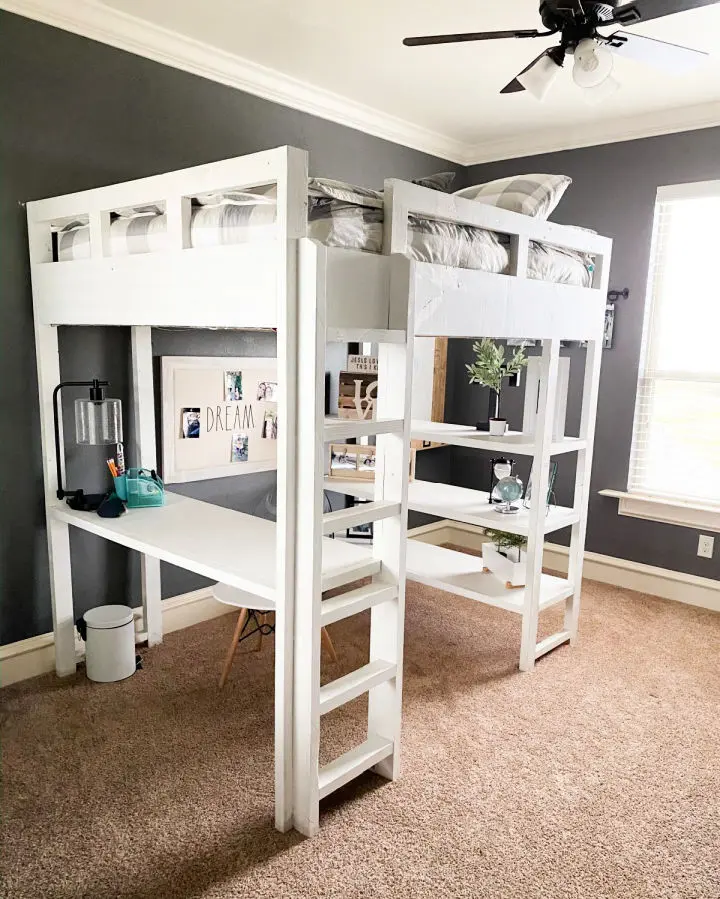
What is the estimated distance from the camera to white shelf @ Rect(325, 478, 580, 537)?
2.92 m

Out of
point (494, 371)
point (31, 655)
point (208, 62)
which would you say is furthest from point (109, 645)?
point (208, 62)

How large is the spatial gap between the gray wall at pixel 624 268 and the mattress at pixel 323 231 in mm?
1278

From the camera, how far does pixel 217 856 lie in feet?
5.86

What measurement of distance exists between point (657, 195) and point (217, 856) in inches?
139

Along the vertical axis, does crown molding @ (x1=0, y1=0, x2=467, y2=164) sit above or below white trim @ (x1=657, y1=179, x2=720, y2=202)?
above

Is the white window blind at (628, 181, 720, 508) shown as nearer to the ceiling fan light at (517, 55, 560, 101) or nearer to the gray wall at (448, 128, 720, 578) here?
the gray wall at (448, 128, 720, 578)

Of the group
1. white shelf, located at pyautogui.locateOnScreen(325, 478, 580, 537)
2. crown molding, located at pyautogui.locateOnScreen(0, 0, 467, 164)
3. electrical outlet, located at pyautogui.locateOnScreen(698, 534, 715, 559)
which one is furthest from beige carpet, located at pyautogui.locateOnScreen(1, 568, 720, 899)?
crown molding, located at pyautogui.locateOnScreen(0, 0, 467, 164)

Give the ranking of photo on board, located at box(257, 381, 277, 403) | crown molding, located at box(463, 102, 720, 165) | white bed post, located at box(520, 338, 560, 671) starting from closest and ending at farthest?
1. white bed post, located at box(520, 338, 560, 671)
2. photo on board, located at box(257, 381, 277, 403)
3. crown molding, located at box(463, 102, 720, 165)

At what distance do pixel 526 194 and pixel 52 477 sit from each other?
2.01 m

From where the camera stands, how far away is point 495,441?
2.97 meters

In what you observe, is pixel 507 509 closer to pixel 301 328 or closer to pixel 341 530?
pixel 341 530

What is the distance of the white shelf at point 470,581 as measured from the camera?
9.62 feet

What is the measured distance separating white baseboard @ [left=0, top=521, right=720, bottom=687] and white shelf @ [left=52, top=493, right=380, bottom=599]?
0.56 metres

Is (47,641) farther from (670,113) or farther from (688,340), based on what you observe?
(670,113)
